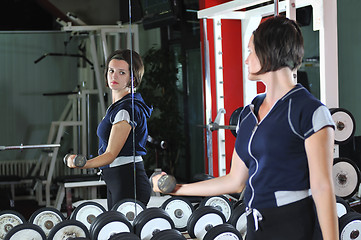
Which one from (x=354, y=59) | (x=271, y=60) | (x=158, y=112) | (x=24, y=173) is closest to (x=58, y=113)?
(x=24, y=173)

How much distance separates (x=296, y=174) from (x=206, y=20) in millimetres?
1764

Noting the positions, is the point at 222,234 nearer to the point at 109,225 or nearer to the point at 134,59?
the point at 109,225

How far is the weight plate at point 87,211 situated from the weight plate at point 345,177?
153cm

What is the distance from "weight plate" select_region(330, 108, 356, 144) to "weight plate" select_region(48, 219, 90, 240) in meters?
1.70

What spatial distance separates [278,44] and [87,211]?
163 centimetres

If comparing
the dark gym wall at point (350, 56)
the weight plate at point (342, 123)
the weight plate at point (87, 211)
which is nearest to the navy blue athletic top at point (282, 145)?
the weight plate at point (87, 211)

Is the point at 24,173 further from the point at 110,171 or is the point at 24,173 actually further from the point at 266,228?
the point at 266,228

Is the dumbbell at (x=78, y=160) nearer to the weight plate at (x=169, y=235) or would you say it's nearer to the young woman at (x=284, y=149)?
the weight plate at (x=169, y=235)

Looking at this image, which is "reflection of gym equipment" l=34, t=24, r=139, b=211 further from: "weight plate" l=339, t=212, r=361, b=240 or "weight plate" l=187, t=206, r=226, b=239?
"weight plate" l=339, t=212, r=361, b=240

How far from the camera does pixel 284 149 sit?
149 cm

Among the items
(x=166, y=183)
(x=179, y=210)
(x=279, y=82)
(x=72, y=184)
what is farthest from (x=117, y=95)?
(x=279, y=82)

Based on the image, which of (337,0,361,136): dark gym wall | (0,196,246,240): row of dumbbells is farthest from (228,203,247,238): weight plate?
(337,0,361,136): dark gym wall

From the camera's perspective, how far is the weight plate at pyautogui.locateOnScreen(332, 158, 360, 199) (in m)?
3.25

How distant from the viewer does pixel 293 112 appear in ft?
4.83
